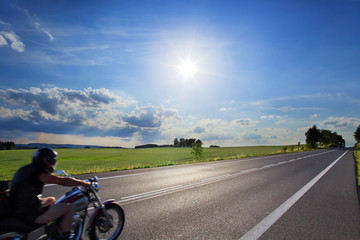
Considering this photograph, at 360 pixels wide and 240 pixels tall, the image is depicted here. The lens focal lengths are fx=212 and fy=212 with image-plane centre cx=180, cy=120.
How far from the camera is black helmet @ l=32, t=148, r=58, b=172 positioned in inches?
113

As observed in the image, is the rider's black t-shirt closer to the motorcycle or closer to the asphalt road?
the motorcycle

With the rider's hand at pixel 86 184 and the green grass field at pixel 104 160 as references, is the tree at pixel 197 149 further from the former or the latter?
the rider's hand at pixel 86 184

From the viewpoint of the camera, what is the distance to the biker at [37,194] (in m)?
2.70

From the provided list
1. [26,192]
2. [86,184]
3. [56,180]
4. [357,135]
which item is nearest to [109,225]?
[86,184]

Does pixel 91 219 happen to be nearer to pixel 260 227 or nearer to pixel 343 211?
pixel 260 227

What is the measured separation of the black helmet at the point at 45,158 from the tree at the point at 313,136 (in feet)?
339

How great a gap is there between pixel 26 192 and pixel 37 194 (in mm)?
160

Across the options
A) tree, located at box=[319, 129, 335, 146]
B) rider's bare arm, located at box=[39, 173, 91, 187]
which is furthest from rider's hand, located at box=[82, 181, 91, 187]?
tree, located at box=[319, 129, 335, 146]

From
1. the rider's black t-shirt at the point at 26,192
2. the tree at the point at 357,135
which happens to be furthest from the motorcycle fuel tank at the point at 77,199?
the tree at the point at 357,135

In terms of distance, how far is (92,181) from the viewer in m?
3.59

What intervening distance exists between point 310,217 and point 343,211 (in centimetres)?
136

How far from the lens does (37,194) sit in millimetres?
2850

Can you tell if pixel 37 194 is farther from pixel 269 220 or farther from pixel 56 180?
pixel 269 220

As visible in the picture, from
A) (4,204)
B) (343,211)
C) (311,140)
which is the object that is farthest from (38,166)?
(311,140)
